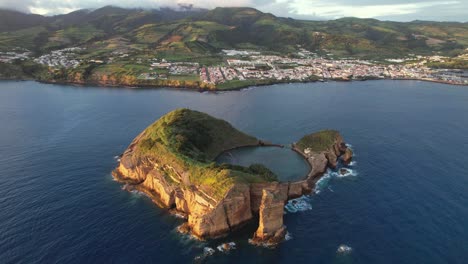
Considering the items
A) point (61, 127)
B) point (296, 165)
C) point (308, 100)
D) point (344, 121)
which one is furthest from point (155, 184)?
point (308, 100)

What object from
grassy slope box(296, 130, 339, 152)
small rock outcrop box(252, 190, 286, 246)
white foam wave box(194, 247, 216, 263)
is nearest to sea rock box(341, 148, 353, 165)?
grassy slope box(296, 130, 339, 152)

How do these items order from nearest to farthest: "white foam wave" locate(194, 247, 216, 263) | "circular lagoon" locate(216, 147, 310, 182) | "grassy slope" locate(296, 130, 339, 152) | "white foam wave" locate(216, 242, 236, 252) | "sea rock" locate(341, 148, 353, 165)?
"white foam wave" locate(194, 247, 216, 263) < "white foam wave" locate(216, 242, 236, 252) < "circular lagoon" locate(216, 147, 310, 182) < "sea rock" locate(341, 148, 353, 165) < "grassy slope" locate(296, 130, 339, 152)

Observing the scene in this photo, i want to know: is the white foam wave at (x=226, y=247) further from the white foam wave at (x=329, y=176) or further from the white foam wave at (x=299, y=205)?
the white foam wave at (x=329, y=176)

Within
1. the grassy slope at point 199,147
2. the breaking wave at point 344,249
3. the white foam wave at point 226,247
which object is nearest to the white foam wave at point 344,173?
the grassy slope at point 199,147

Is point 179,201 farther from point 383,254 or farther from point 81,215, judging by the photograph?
point 383,254

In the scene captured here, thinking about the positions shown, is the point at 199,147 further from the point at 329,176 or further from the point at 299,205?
the point at 329,176

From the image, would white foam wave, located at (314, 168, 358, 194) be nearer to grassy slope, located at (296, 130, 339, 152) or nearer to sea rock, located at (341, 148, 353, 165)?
sea rock, located at (341, 148, 353, 165)

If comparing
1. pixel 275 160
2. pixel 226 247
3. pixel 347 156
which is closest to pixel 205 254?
pixel 226 247
